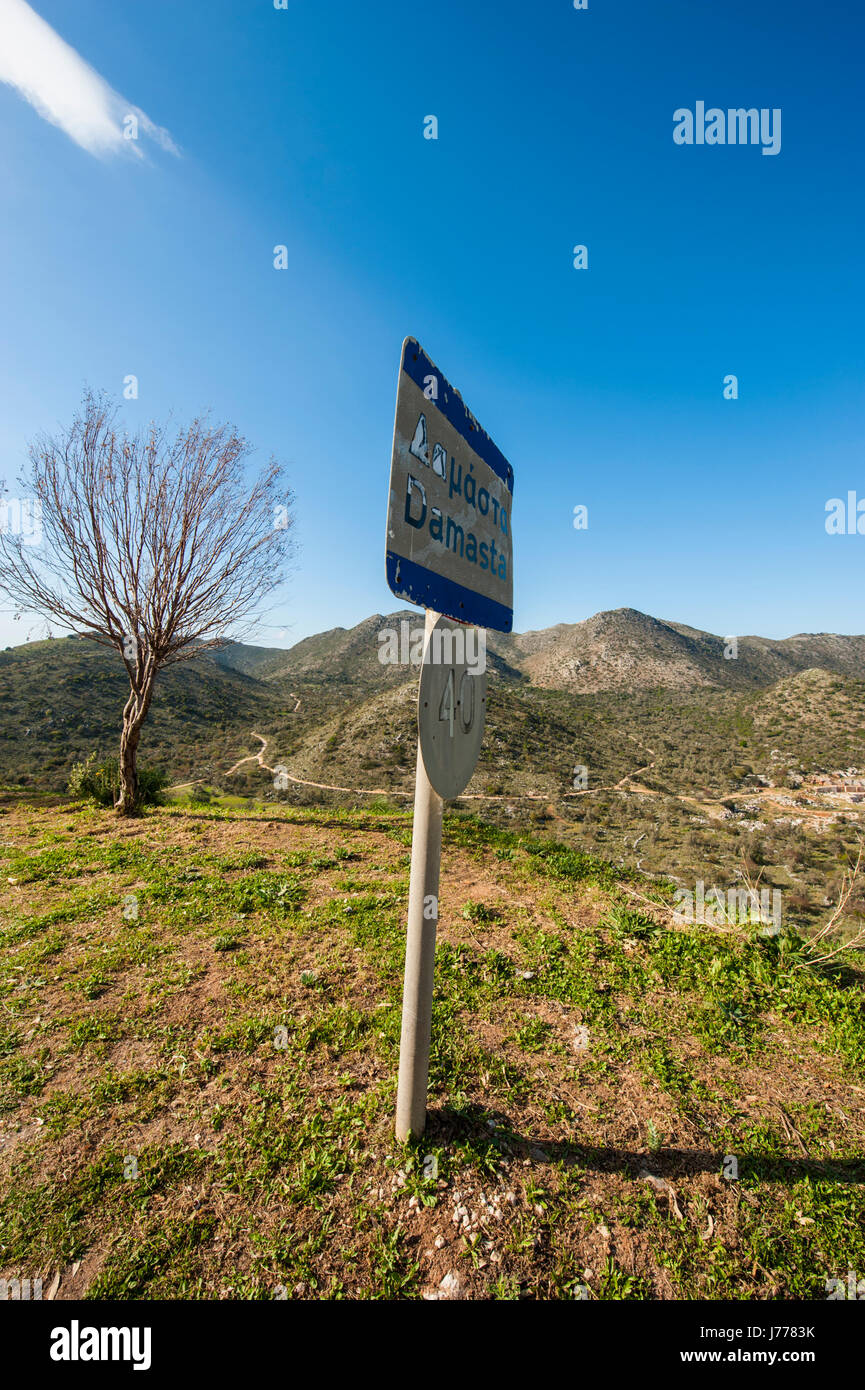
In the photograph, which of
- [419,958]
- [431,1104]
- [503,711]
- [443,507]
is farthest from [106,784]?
[503,711]

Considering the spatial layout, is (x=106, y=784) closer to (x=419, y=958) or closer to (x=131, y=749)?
(x=131, y=749)

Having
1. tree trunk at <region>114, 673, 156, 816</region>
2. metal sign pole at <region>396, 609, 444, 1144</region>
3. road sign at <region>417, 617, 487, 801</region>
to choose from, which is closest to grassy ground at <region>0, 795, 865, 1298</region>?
metal sign pole at <region>396, 609, 444, 1144</region>

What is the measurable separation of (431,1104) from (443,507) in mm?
3000

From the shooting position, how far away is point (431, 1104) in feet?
8.96

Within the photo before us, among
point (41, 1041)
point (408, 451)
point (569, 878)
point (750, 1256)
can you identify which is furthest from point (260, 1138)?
point (569, 878)

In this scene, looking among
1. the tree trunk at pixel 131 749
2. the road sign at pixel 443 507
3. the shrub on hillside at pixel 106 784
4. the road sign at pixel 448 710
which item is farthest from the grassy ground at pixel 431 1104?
the shrub on hillside at pixel 106 784

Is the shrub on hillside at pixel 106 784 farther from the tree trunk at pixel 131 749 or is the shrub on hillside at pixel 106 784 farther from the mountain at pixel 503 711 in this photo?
the mountain at pixel 503 711

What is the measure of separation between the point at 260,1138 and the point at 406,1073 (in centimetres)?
83

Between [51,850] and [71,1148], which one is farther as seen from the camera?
[51,850]

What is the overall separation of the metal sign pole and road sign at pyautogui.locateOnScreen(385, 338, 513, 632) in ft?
0.77

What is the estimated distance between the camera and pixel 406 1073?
2416 millimetres

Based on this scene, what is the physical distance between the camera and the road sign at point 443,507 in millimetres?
1729

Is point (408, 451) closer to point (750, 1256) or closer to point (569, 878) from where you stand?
point (750, 1256)

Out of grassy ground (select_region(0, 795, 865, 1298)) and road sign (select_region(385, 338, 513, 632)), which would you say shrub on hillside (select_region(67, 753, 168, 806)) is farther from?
road sign (select_region(385, 338, 513, 632))
